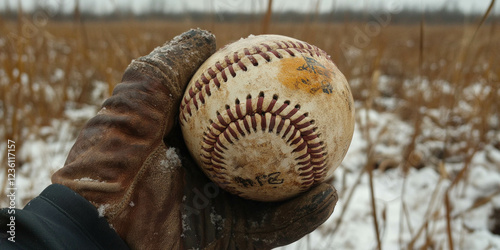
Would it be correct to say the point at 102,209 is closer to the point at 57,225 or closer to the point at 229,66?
the point at 57,225

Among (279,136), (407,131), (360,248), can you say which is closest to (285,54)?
(279,136)

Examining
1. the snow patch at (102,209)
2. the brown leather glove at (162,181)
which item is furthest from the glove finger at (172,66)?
the snow patch at (102,209)

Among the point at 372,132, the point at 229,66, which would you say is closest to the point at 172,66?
the point at 229,66

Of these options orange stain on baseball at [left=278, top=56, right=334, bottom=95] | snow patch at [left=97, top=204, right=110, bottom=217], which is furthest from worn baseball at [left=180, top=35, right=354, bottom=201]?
snow patch at [left=97, top=204, right=110, bottom=217]

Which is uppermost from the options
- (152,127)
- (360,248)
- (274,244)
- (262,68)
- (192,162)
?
(262,68)

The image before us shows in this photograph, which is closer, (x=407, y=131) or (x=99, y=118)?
(x=99, y=118)

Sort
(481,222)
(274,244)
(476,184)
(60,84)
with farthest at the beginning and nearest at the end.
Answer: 1. (60,84)
2. (476,184)
3. (481,222)
4. (274,244)

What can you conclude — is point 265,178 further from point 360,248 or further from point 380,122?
point 380,122
